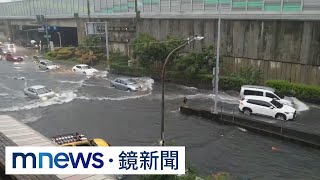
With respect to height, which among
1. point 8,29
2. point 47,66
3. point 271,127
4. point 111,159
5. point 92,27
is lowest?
point 271,127

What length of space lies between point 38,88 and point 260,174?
2533cm

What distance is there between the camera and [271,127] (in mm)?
24625

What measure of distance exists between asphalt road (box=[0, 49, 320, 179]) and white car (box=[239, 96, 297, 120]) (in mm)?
2680

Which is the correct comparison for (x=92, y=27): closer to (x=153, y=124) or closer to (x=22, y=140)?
(x=153, y=124)

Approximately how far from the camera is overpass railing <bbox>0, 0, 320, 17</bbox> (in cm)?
3319

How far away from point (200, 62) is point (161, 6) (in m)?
12.7

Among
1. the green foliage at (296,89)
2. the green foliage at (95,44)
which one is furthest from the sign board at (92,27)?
the green foliage at (296,89)

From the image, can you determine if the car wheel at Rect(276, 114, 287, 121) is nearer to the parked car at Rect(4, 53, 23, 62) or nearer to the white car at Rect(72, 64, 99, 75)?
the white car at Rect(72, 64, 99, 75)

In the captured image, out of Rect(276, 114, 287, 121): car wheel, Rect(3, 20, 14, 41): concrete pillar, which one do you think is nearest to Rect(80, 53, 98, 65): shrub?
Rect(276, 114, 287, 121): car wheel

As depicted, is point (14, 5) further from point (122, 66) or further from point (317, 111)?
point (317, 111)

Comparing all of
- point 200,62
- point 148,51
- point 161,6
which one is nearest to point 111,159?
point 200,62

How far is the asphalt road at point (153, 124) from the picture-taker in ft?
68.1

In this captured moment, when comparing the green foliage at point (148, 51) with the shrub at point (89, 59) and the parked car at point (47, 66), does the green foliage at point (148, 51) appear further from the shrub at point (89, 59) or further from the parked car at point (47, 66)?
the parked car at point (47, 66)

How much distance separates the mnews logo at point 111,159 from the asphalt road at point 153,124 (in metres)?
9.01
